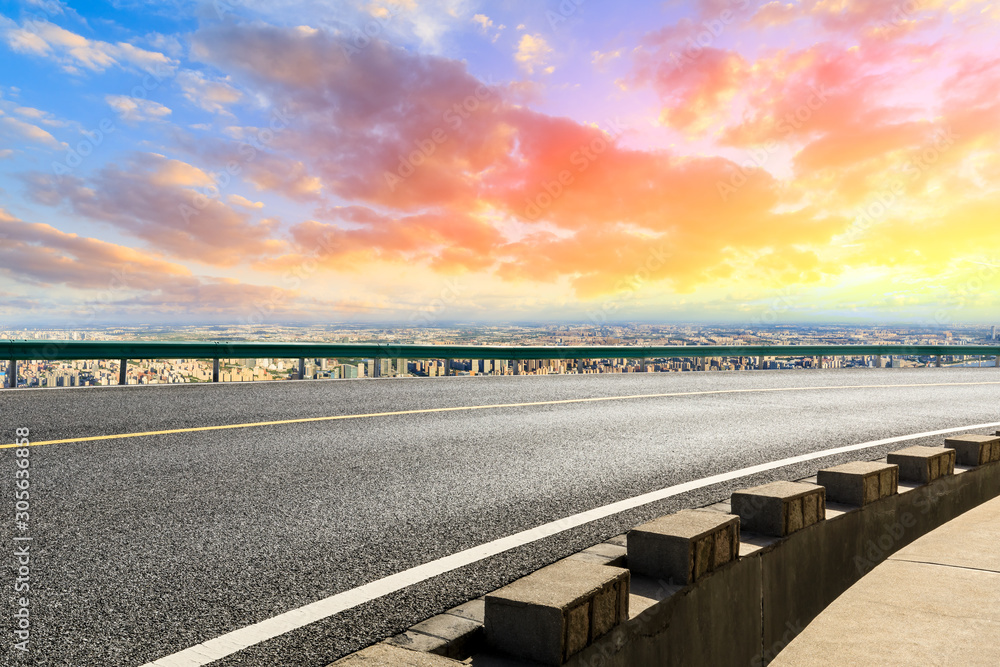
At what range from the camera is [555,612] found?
233 centimetres

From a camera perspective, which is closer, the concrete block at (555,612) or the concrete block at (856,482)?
the concrete block at (555,612)

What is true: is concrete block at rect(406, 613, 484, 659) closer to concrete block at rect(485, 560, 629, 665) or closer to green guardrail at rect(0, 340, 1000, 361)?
concrete block at rect(485, 560, 629, 665)

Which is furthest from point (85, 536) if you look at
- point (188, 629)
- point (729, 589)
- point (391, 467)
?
point (729, 589)

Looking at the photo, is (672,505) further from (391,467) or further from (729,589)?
(391,467)

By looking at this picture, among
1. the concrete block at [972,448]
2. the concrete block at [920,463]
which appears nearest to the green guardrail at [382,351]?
the concrete block at [972,448]

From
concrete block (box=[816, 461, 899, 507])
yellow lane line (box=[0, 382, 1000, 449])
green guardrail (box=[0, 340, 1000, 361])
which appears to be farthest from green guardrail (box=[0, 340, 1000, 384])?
concrete block (box=[816, 461, 899, 507])

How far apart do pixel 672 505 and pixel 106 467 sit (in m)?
4.46

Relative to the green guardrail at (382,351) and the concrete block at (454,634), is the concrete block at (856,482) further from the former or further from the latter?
the green guardrail at (382,351)

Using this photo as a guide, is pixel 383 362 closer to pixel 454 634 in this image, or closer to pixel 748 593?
pixel 748 593

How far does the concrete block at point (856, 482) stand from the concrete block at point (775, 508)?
571 mm

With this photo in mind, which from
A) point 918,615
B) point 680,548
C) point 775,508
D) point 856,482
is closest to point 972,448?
point 856,482

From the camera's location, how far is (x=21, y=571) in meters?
3.41

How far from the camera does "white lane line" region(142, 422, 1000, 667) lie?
8.62 ft

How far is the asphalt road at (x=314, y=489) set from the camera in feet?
9.77
